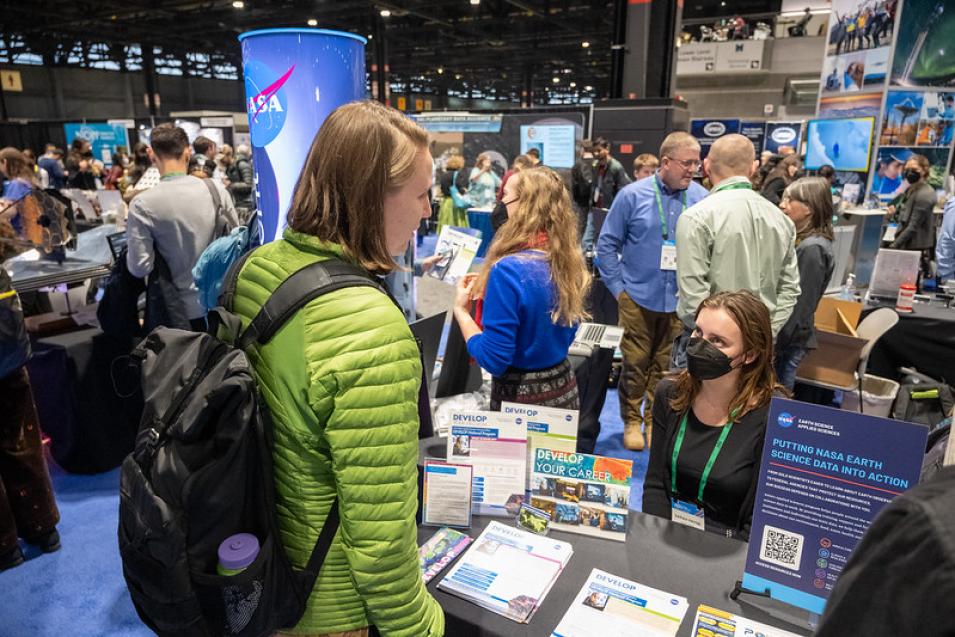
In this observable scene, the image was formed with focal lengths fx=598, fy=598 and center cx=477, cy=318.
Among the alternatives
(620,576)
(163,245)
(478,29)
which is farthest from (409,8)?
(620,576)

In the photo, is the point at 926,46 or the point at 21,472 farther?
the point at 926,46

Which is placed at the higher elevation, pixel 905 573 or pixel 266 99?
pixel 266 99

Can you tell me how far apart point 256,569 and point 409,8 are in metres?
16.8

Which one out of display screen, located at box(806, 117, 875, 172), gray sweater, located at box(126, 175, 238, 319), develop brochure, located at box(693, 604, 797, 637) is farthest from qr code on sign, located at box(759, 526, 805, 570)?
display screen, located at box(806, 117, 875, 172)

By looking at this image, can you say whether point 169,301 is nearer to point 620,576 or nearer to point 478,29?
point 620,576

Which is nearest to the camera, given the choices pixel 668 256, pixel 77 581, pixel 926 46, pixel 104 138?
pixel 77 581

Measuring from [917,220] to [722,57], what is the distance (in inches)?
479

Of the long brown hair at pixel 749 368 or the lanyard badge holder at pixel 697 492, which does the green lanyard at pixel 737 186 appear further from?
the lanyard badge holder at pixel 697 492

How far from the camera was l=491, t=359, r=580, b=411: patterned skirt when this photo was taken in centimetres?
218

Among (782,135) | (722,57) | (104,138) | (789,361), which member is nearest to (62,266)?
(789,361)

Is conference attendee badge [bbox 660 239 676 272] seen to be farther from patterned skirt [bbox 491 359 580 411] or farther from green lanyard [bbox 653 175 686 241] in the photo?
patterned skirt [bbox 491 359 580 411]

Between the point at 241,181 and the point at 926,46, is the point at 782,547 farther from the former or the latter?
the point at 241,181

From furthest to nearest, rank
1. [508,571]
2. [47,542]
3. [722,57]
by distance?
[722,57]
[47,542]
[508,571]

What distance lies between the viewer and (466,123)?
34.8 feet
